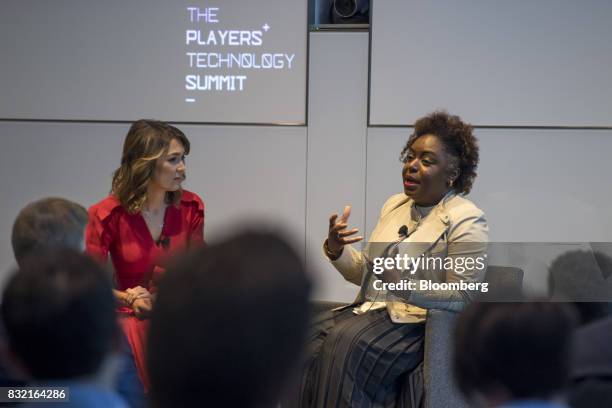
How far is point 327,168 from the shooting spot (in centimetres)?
428

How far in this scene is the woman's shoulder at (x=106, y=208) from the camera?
2787 mm

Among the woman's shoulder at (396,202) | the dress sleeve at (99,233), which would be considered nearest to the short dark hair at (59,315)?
the dress sleeve at (99,233)

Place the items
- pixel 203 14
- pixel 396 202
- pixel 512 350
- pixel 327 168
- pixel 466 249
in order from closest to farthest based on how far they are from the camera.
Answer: pixel 512 350 → pixel 466 249 → pixel 396 202 → pixel 203 14 → pixel 327 168

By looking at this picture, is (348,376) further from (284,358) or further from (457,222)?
(284,358)

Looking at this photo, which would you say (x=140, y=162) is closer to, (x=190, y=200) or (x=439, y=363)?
(x=190, y=200)

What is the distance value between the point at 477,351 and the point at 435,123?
1907 mm

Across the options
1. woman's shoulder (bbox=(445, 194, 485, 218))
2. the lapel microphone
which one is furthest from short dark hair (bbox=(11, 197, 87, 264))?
woman's shoulder (bbox=(445, 194, 485, 218))

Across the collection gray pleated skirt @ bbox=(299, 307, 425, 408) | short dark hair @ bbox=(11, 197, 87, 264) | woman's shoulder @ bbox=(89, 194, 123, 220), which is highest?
short dark hair @ bbox=(11, 197, 87, 264)

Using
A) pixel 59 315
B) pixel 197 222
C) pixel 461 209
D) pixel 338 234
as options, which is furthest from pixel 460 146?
pixel 59 315

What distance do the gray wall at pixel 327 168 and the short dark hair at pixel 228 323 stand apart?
3.40 meters

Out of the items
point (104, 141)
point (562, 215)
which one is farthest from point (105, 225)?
point (562, 215)

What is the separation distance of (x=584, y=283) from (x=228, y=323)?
2701 mm

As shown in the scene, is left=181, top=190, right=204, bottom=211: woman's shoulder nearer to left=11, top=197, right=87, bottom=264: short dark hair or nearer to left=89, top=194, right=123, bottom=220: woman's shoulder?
left=89, top=194, right=123, bottom=220: woman's shoulder

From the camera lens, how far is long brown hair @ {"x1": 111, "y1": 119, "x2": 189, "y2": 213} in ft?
9.41
